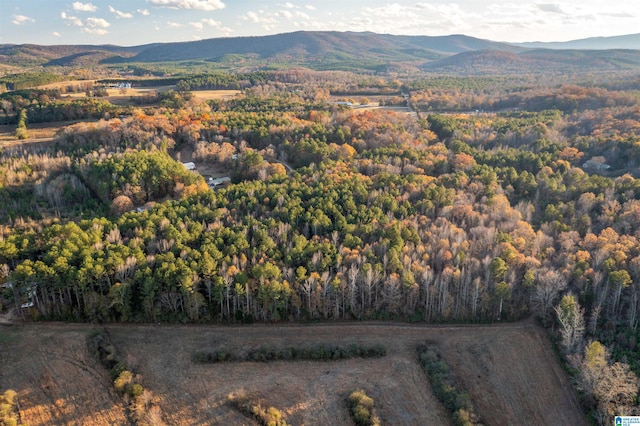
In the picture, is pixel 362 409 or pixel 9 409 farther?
pixel 362 409

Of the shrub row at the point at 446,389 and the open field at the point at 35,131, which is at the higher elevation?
the open field at the point at 35,131

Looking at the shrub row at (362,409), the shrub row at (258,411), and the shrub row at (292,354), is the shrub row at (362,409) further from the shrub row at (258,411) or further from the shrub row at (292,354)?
the shrub row at (258,411)


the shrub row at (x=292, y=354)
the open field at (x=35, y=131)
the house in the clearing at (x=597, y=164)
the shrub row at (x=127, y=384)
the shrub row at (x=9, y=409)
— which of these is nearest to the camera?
the shrub row at (x=9, y=409)

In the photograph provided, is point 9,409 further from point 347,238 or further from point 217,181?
point 217,181

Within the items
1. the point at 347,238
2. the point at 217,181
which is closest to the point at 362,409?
the point at 347,238

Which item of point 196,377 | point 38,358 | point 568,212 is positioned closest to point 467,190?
point 568,212

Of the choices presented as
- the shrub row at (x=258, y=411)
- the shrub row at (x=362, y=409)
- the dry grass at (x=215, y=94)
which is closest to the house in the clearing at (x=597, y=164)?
the shrub row at (x=362, y=409)
